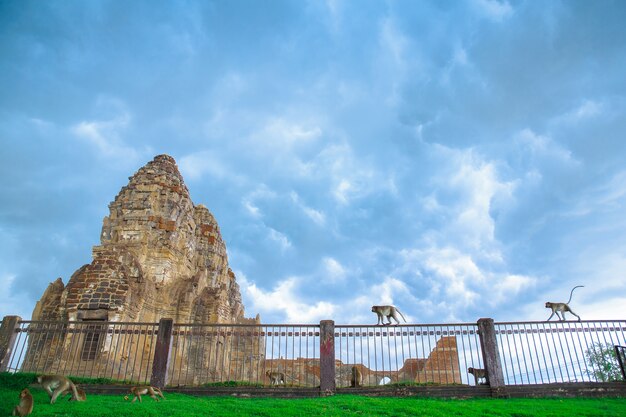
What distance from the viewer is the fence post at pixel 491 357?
39.7ft

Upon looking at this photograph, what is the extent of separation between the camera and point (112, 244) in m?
22.4

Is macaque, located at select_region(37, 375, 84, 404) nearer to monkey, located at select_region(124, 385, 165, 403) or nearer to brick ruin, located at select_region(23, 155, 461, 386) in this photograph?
monkey, located at select_region(124, 385, 165, 403)

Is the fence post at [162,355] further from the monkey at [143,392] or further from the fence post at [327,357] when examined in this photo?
the fence post at [327,357]

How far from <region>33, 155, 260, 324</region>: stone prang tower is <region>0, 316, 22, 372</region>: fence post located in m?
4.61

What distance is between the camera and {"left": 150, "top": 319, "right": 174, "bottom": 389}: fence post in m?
12.3

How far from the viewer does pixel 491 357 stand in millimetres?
12422

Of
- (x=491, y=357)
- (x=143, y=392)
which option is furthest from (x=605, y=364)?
(x=143, y=392)

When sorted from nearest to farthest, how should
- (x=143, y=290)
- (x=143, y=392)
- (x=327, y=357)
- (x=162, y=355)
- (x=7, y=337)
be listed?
1. (x=143, y=392)
2. (x=327, y=357)
3. (x=162, y=355)
4. (x=7, y=337)
5. (x=143, y=290)

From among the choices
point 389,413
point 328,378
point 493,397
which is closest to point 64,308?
point 328,378

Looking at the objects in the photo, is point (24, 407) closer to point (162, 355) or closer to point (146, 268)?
point (162, 355)

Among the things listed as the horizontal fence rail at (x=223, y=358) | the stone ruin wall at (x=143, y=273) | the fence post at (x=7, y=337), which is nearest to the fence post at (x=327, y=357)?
the horizontal fence rail at (x=223, y=358)

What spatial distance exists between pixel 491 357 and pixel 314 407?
228 inches

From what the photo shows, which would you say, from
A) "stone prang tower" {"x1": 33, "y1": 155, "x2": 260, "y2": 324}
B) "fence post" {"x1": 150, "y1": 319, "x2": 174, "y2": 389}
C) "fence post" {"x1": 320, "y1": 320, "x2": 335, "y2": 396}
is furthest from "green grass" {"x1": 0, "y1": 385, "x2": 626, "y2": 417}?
"stone prang tower" {"x1": 33, "y1": 155, "x2": 260, "y2": 324}

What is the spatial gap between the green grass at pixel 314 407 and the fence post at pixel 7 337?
1168 millimetres
